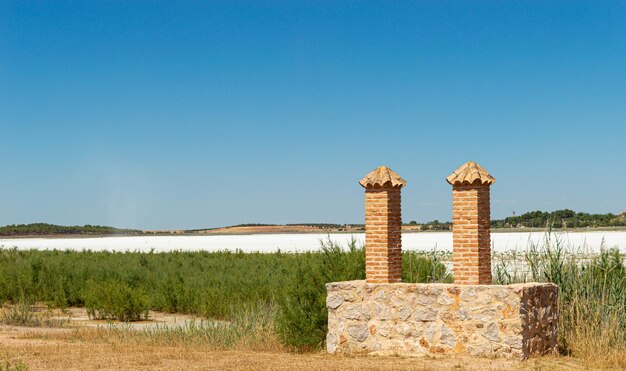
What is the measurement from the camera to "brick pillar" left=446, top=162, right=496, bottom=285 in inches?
650

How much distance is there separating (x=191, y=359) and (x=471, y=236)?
606cm

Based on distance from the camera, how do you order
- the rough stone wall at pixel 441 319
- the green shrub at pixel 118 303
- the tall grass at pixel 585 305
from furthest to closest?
the green shrub at pixel 118 303 < the tall grass at pixel 585 305 < the rough stone wall at pixel 441 319

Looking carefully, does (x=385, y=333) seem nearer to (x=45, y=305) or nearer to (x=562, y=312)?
(x=562, y=312)

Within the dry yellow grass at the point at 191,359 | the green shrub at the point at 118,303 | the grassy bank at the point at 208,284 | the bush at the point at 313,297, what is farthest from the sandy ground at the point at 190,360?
the green shrub at the point at 118,303

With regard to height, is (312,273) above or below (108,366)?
above

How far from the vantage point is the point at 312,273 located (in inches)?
778

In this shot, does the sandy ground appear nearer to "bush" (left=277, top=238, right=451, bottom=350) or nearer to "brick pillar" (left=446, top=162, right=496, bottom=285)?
"bush" (left=277, top=238, right=451, bottom=350)

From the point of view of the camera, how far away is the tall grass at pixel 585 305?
16875 millimetres

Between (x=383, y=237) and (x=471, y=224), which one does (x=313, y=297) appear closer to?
(x=383, y=237)

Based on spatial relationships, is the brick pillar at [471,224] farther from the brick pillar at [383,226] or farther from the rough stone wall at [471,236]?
the brick pillar at [383,226]

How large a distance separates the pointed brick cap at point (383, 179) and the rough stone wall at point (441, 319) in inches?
81.1

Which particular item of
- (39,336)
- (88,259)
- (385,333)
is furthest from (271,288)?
(88,259)

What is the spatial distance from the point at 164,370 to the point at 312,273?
5.27 meters

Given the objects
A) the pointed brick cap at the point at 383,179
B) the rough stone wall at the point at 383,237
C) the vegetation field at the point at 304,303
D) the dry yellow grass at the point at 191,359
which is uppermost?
the pointed brick cap at the point at 383,179
